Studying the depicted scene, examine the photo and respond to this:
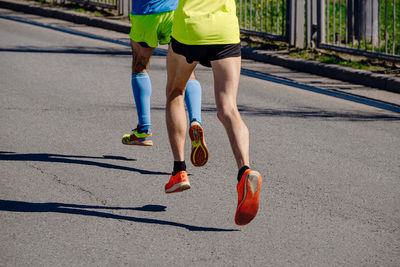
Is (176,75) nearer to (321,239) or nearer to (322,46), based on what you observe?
(321,239)

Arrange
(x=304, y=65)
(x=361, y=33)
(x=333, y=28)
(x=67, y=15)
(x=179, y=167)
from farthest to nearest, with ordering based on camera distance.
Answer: (x=67, y=15), (x=361, y=33), (x=333, y=28), (x=304, y=65), (x=179, y=167)

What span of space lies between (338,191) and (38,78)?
5008 millimetres

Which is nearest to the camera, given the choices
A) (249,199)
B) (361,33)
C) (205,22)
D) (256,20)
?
(249,199)

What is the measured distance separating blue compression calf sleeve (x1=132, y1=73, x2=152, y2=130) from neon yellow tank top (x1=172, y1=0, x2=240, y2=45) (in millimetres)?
1612

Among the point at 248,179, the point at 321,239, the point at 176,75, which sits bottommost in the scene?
the point at 321,239

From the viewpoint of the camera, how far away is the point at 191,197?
525 centimetres

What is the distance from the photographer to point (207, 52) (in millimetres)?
4707

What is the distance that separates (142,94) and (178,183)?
1447 mm

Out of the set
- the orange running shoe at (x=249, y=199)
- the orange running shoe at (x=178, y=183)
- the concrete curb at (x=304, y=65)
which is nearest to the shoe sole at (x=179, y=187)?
the orange running shoe at (x=178, y=183)

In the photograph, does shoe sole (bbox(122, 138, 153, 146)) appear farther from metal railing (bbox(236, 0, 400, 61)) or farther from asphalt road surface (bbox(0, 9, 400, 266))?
metal railing (bbox(236, 0, 400, 61))

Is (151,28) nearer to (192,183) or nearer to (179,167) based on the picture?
(192,183)

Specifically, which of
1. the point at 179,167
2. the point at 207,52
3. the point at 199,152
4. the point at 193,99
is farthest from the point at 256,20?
the point at 207,52

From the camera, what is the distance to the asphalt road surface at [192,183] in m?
4.33

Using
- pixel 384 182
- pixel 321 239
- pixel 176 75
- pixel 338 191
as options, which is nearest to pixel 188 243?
pixel 321 239
